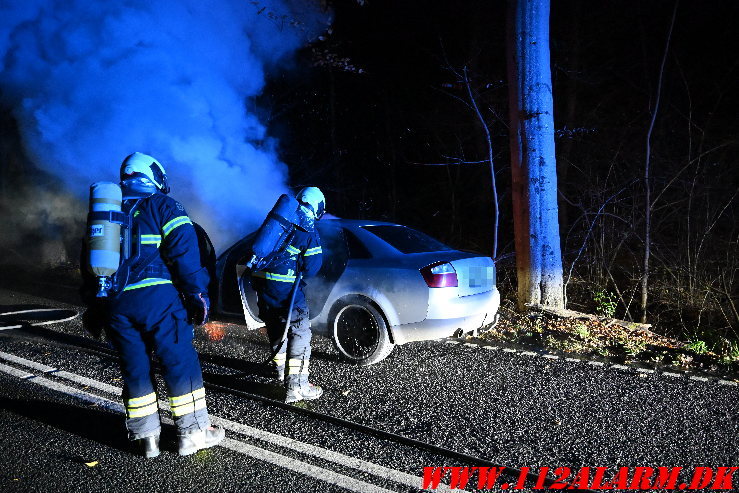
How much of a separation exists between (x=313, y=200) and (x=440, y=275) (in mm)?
1369

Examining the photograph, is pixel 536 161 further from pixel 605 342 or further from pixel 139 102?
pixel 139 102

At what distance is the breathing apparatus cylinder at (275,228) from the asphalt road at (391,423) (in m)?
1.20

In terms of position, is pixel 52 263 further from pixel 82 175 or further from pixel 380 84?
pixel 380 84

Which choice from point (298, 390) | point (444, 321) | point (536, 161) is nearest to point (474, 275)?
point (444, 321)

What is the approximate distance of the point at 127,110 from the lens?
8.52 meters

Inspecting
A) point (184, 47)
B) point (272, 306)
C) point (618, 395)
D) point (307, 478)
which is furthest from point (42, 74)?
point (618, 395)

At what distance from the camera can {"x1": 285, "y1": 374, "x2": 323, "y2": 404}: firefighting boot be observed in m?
4.29

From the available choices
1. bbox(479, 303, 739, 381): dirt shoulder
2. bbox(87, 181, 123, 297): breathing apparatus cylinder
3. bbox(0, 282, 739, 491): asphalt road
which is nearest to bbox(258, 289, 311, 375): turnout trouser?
bbox(0, 282, 739, 491): asphalt road

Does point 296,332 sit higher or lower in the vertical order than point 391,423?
higher

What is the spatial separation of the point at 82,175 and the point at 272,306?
669 cm

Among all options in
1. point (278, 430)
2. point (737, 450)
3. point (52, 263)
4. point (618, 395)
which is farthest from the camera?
point (52, 263)

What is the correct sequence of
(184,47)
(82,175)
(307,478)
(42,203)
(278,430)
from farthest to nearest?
(42,203) → (82,175) → (184,47) → (278,430) → (307,478)

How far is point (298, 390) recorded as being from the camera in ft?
14.2

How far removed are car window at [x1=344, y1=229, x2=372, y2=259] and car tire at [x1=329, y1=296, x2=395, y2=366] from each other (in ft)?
1.37
